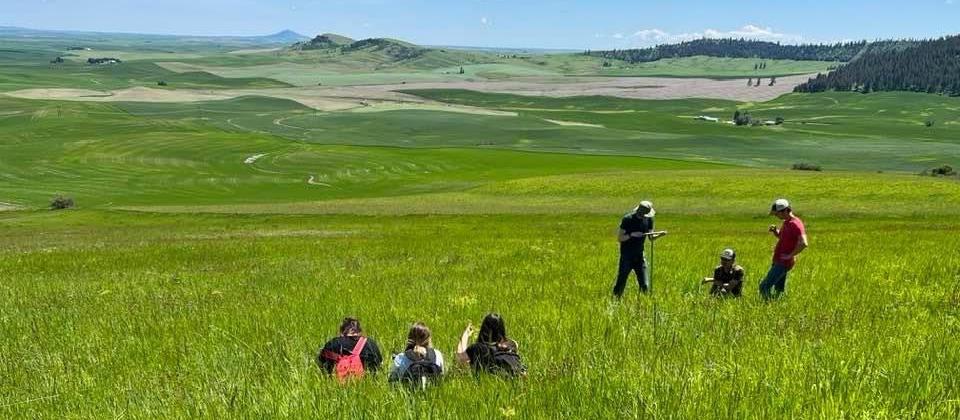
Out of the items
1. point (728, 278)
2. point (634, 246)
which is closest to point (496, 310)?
point (634, 246)

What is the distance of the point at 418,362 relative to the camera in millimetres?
6801

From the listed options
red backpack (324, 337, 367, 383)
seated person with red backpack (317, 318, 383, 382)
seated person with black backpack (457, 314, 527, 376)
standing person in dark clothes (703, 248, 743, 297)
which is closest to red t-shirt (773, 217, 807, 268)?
standing person in dark clothes (703, 248, 743, 297)

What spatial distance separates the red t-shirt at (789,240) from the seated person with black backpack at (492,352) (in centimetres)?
622

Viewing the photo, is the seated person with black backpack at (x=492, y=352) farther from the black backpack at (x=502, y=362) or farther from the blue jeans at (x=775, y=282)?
the blue jeans at (x=775, y=282)

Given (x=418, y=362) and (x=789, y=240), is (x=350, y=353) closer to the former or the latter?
(x=418, y=362)

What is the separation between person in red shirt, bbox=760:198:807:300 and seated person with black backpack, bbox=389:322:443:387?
679 centimetres

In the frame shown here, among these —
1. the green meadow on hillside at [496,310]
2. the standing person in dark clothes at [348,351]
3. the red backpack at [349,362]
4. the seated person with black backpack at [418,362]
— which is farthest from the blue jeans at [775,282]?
the red backpack at [349,362]

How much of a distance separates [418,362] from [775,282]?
7373mm

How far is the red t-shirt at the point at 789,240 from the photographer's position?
11.4 meters

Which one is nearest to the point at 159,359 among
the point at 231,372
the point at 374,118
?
the point at 231,372

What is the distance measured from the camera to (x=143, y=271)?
20.3m

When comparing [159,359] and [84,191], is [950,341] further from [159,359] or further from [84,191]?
[84,191]

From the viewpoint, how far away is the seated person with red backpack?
24.1 ft

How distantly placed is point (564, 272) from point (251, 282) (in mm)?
7464
